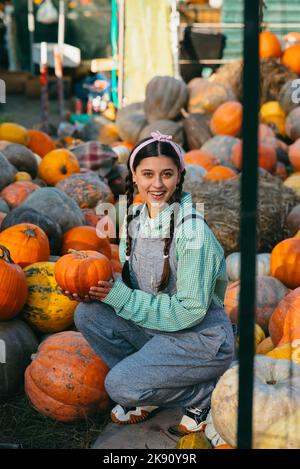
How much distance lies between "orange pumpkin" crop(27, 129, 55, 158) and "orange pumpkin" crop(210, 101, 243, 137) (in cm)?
210

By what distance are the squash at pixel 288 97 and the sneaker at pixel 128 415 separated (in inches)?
239

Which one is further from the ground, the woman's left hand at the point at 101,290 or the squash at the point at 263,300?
the woman's left hand at the point at 101,290

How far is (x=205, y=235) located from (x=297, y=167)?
4.73 metres

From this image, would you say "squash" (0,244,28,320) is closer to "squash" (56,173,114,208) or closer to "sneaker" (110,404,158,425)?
"sneaker" (110,404,158,425)

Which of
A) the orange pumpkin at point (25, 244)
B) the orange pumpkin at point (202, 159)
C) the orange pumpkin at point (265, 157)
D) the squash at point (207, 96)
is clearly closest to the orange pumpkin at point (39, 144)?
the orange pumpkin at point (202, 159)

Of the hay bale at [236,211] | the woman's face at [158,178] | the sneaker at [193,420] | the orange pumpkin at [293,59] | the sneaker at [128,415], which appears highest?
the woman's face at [158,178]

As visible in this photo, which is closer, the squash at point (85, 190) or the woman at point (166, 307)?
the woman at point (166, 307)

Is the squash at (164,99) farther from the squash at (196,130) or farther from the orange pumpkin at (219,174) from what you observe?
the orange pumpkin at (219,174)

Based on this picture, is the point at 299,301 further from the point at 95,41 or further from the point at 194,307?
the point at 95,41

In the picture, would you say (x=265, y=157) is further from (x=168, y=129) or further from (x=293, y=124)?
(x=168, y=129)

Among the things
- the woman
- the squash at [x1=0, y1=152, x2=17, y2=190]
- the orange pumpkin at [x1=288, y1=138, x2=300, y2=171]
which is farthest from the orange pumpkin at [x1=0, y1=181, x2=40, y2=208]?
the orange pumpkin at [x1=288, y1=138, x2=300, y2=171]

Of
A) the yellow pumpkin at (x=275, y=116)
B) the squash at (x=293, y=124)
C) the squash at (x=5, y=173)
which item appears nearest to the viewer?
the squash at (x=5, y=173)

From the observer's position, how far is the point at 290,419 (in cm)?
284

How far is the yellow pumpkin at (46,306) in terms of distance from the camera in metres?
4.21
